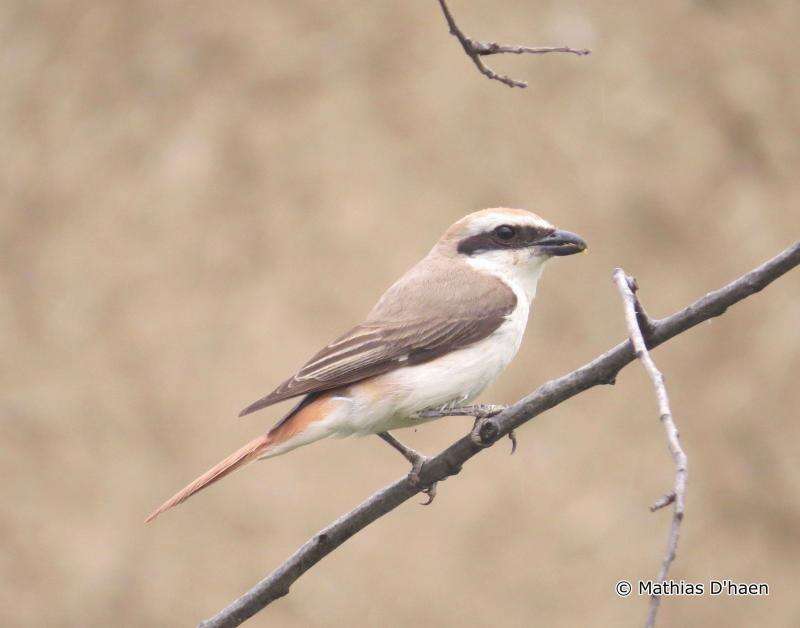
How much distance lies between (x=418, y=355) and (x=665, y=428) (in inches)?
62.0

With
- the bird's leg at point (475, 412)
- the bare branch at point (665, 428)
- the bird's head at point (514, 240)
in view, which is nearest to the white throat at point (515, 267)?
the bird's head at point (514, 240)

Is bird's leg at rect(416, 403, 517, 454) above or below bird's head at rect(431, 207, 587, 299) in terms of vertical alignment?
below

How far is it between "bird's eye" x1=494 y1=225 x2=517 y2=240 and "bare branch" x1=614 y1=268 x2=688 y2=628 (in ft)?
4.51

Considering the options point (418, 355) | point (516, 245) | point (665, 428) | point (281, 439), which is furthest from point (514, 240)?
point (665, 428)

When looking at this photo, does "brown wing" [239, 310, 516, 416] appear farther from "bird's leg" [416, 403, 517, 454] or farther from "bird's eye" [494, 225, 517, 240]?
"bird's eye" [494, 225, 517, 240]

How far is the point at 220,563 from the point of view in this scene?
21.3ft

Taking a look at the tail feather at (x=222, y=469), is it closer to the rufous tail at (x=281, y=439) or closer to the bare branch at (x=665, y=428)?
the rufous tail at (x=281, y=439)

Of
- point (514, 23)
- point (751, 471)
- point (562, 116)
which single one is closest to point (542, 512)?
point (751, 471)

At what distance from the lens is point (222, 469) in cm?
316

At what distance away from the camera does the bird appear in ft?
11.2

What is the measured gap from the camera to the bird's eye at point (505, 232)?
12.9 feet

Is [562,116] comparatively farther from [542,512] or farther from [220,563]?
[220,563]

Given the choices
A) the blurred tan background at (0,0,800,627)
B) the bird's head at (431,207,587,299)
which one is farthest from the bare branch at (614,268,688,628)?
the blurred tan background at (0,0,800,627)

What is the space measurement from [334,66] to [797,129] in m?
2.70
